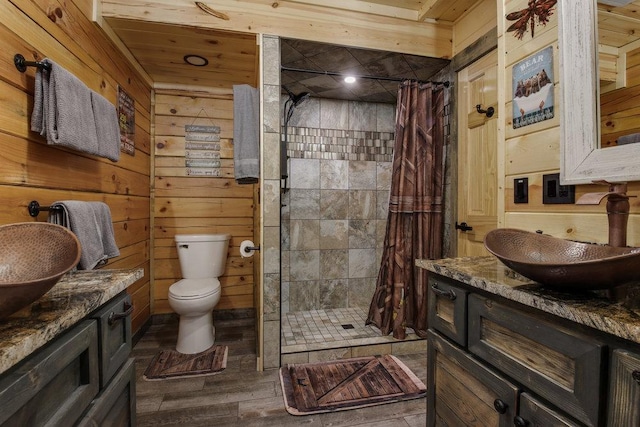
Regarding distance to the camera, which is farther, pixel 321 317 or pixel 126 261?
pixel 321 317

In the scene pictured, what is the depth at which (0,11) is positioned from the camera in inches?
44.0

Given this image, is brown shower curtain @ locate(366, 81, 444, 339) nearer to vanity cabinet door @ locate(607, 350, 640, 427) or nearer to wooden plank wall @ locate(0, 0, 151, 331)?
vanity cabinet door @ locate(607, 350, 640, 427)

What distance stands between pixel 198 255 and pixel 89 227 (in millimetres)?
1079

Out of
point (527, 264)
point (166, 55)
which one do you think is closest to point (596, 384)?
point (527, 264)

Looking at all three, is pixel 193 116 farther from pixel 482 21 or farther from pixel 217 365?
pixel 482 21

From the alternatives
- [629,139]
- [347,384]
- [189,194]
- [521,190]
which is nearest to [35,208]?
[189,194]

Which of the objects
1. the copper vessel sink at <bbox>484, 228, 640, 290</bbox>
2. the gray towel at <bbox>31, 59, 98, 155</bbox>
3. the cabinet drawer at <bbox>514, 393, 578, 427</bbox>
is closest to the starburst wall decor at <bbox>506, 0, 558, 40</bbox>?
the copper vessel sink at <bbox>484, 228, 640, 290</bbox>

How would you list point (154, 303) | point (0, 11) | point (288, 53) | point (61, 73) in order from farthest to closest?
point (154, 303) → point (288, 53) → point (61, 73) → point (0, 11)

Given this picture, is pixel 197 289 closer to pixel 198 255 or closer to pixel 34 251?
pixel 198 255

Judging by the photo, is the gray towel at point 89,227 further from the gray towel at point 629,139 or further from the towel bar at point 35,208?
the gray towel at point 629,139

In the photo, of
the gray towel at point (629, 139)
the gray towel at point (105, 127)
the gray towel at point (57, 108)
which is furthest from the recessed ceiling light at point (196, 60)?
the gray towel at point (629, 139)

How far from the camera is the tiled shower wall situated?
292cm

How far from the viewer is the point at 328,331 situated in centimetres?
245

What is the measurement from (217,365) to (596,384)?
2.04m
